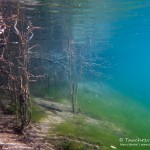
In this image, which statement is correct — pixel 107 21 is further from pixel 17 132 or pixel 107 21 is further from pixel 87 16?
pixel 17 132

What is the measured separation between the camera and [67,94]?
24.3 meters

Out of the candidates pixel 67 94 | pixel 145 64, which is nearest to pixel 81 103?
pixel 67 94

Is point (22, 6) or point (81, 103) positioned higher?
point (22, 6)

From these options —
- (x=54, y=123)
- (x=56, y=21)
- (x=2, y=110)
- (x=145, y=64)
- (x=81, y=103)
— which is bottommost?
(x=145, y=64)

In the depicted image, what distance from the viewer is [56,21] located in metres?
27.2

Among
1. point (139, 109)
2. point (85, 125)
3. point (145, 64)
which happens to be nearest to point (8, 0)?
point (85, 125)

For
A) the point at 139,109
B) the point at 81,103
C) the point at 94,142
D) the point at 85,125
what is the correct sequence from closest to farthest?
the point at 94,142 → the point at 85,125 → the point at 81,103 → the point at 139,109

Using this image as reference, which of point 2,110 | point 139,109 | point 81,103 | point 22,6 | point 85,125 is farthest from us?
point 139,109

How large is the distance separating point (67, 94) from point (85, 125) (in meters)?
10.5

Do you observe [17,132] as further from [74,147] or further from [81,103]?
[81,103]

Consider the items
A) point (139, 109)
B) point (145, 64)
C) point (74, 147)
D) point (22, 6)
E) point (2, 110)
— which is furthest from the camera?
point (145, 64)

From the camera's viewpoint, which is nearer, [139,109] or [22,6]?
[22,6]

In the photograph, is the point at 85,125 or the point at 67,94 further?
the point at 67,94

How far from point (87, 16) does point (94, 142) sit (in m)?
17.1
